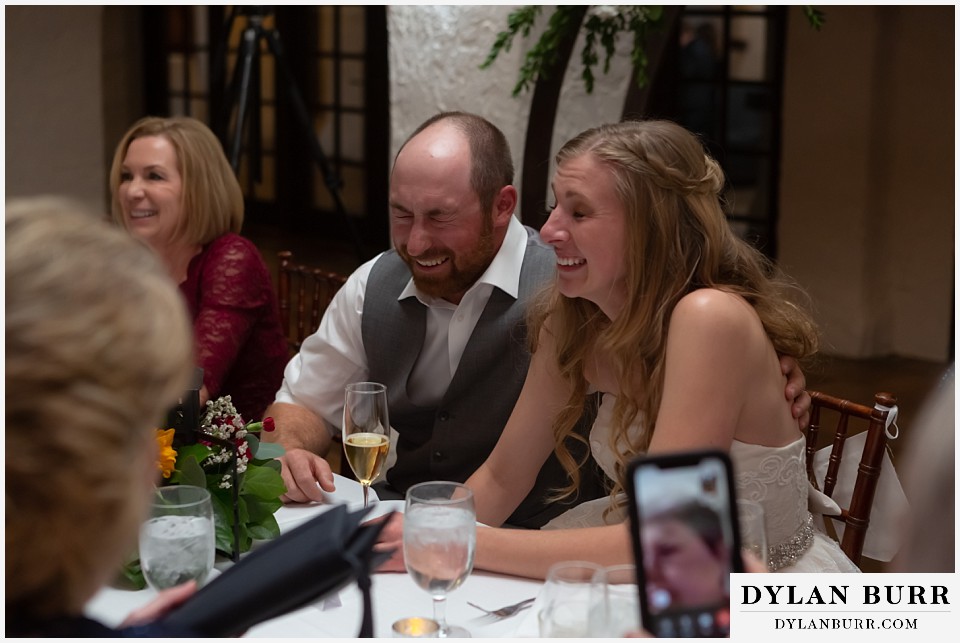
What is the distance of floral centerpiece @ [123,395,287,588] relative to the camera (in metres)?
1.58

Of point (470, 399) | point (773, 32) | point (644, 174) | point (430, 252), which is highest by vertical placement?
point (773, 32)

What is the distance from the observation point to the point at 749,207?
602 cm

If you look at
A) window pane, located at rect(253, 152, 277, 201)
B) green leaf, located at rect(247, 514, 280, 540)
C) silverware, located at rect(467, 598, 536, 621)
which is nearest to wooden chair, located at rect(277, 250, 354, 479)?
green leaf, located at rect(247, 514, 280, 540)

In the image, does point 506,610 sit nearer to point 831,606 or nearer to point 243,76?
point 831,606

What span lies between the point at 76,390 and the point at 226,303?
1974 mm

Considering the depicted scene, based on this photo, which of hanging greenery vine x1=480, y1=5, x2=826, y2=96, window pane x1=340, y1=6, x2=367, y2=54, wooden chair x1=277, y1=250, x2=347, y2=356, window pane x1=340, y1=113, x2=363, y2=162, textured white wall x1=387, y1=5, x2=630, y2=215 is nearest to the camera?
wooden chair x1=277, y1=250, x2=347, y2=356

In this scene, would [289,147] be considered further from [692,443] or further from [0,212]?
[0,212]

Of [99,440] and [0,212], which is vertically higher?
[0,212]

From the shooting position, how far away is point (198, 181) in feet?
9.34

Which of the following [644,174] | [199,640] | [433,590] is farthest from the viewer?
[644,174]

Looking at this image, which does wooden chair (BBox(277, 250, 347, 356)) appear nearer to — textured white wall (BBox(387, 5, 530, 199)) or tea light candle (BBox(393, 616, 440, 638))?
textured white wall (BBox(387, 5, 530, 199))

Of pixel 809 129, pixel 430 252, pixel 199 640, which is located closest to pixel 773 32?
pixel 809 129

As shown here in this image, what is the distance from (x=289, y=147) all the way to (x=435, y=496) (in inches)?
298

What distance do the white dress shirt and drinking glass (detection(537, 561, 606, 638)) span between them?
1.24 meters
